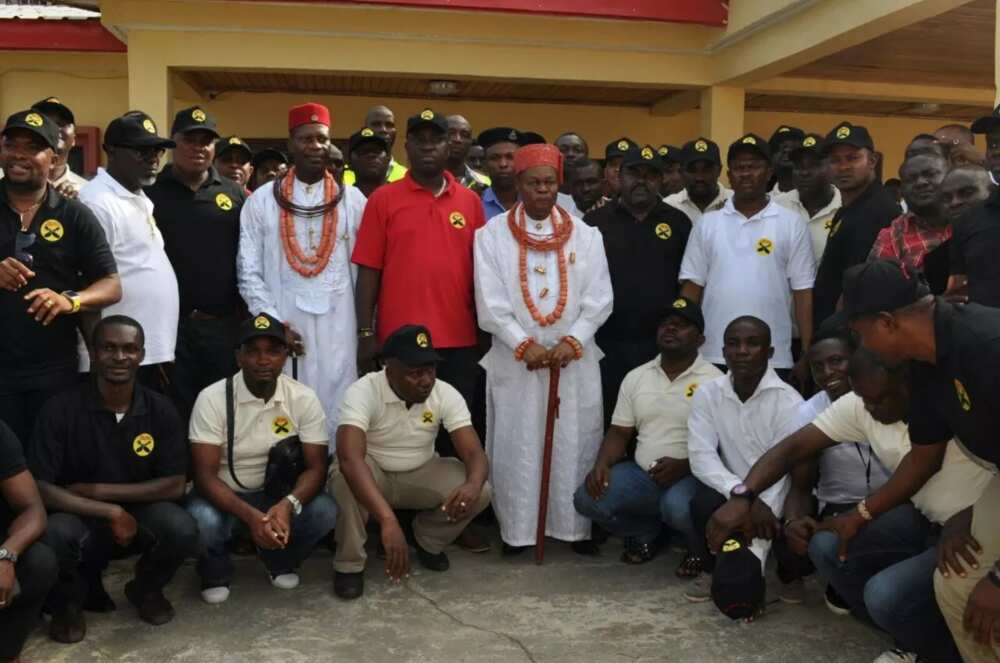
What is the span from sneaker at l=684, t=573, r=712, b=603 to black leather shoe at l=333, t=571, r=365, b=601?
1.46 meters

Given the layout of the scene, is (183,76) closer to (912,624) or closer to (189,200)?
(189,200)

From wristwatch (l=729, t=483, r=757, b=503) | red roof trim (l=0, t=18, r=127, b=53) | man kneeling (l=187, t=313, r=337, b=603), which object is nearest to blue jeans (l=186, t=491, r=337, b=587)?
man kneeling (l=187, t=313, r=337, b=603)

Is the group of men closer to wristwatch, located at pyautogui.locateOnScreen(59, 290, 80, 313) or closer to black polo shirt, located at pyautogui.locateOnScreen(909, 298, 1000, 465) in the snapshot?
wristwatch, located at pyautogui.locateOnScreen(59, 290, 80, 313)

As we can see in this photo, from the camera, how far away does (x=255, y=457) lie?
4625mm

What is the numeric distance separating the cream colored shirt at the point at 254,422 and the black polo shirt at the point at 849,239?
254cm

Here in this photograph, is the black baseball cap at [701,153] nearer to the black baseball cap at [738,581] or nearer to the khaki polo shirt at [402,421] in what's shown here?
the khaki polo shirt at [402,421]

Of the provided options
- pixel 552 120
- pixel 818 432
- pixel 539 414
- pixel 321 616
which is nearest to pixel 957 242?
pixel 818 432

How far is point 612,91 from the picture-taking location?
1109cm

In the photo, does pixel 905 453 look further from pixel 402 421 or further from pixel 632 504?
pixel 402 421

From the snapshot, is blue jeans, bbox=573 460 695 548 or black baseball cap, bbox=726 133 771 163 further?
black baseball cap, bbox=726 133 771 163

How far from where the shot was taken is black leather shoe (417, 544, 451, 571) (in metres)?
4.88

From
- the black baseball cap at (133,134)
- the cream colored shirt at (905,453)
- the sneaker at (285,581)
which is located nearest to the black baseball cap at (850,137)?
the cream colored shirt at (905,453)

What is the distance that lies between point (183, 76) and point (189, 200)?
5.30m

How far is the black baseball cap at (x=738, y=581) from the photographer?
163 inches
